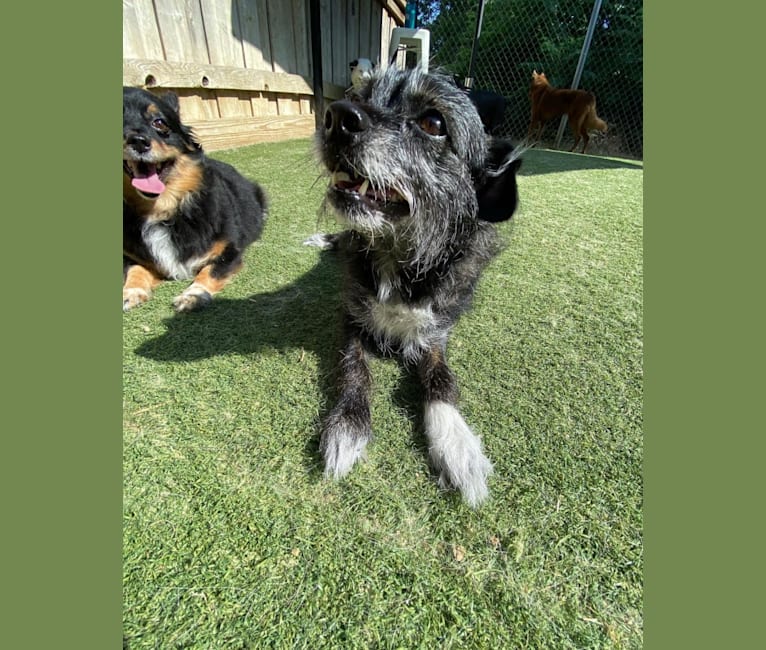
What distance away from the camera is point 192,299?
2658mm

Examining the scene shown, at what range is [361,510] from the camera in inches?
56.8

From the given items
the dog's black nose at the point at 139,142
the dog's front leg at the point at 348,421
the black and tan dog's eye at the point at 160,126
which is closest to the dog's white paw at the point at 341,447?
the dog's front leg at the point at 348,421

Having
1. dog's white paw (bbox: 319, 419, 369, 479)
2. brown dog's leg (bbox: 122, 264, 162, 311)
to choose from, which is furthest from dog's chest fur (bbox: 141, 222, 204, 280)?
dog's white paw (bbox: 319, 419, 369, 479)

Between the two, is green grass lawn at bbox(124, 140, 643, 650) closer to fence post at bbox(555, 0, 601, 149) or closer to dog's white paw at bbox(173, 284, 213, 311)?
dog's white paw at bbox(173, 284, 213, 311)

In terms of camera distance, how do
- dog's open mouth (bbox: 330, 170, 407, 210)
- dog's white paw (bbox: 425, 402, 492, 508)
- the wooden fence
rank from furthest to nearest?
the wooden fence → dog's open mouth (bbox: 330, 170, 407, 210) → dog's white paw (bbox: 425, 402, 492, 508)

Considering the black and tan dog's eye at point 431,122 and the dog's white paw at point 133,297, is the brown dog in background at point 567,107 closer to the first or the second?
the black and tan dog's eye at point 431,122

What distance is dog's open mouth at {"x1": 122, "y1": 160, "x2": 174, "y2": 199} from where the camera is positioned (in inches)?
→ 111

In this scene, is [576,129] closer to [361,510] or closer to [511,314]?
[511,314]

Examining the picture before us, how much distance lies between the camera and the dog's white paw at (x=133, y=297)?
8.72 ft

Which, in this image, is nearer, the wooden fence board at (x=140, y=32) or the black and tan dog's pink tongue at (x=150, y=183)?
the black and tan dog's pink tongue at (x=150, y=183)

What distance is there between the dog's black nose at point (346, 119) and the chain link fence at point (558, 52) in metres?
10.1

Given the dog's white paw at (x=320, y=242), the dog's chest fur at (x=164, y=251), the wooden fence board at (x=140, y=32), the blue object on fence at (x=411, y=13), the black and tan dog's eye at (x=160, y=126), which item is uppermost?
the blue object on fence at (x=411, y=13)

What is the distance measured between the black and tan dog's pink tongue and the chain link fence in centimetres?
971

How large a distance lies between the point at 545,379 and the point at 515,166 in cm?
113
